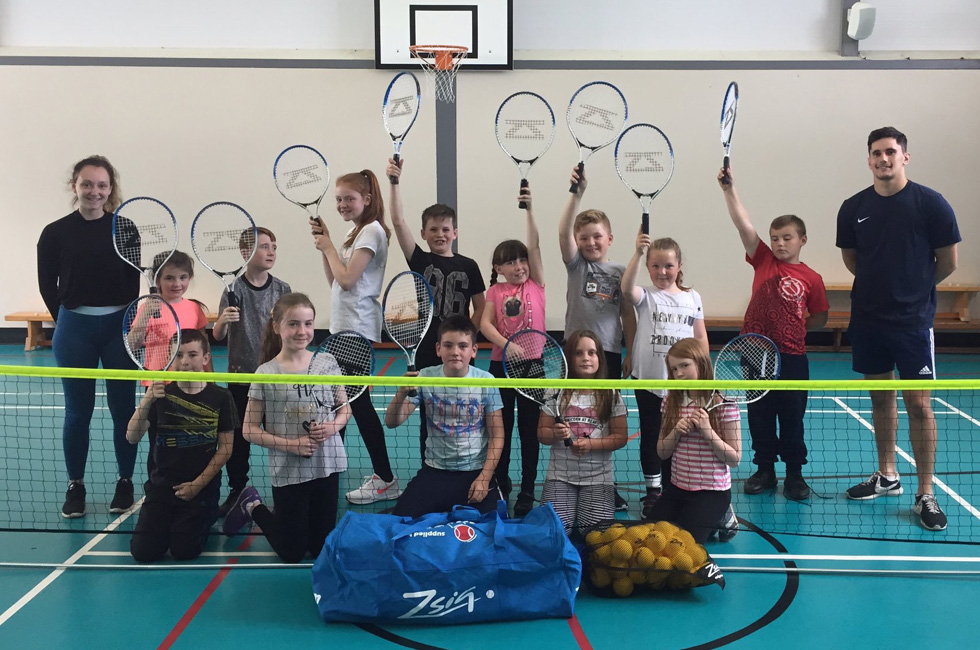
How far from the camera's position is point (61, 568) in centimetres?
398

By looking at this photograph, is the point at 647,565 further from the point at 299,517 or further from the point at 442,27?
the point at 442,27

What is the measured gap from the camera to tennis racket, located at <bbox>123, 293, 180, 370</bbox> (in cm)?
423

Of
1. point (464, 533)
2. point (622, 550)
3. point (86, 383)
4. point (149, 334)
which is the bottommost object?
point (622, 550)

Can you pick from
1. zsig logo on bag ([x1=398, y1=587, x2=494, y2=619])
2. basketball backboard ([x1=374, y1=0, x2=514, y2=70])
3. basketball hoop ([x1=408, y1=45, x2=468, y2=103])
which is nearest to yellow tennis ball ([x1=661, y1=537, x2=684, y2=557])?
zsig logo on bag ([x1=398, y1=587, x2=494, y2=619])

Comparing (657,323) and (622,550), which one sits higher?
(657,323)

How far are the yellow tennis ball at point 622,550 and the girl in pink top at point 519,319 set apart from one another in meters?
1.00

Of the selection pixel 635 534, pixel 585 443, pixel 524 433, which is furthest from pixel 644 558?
pixel 524 433

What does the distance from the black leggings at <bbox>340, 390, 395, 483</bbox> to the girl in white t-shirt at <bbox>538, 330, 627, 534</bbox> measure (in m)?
1.07

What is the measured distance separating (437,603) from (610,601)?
782 millimetres

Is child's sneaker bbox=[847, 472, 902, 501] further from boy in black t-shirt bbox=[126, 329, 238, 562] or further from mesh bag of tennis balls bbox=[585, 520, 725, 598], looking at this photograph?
boy in black t-shirt bbox=[126, 329, 238, 562]

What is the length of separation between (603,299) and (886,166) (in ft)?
5.38

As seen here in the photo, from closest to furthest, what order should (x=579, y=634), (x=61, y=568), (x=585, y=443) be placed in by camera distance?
(x=579, y=634), (x=61, y=568), (x=585, y=443)

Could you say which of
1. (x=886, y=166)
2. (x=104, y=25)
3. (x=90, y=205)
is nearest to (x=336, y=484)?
(x=90, y=205)

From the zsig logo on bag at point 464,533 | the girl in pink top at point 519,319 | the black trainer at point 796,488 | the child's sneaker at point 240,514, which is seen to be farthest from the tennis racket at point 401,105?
the black trainer at point 796,488
